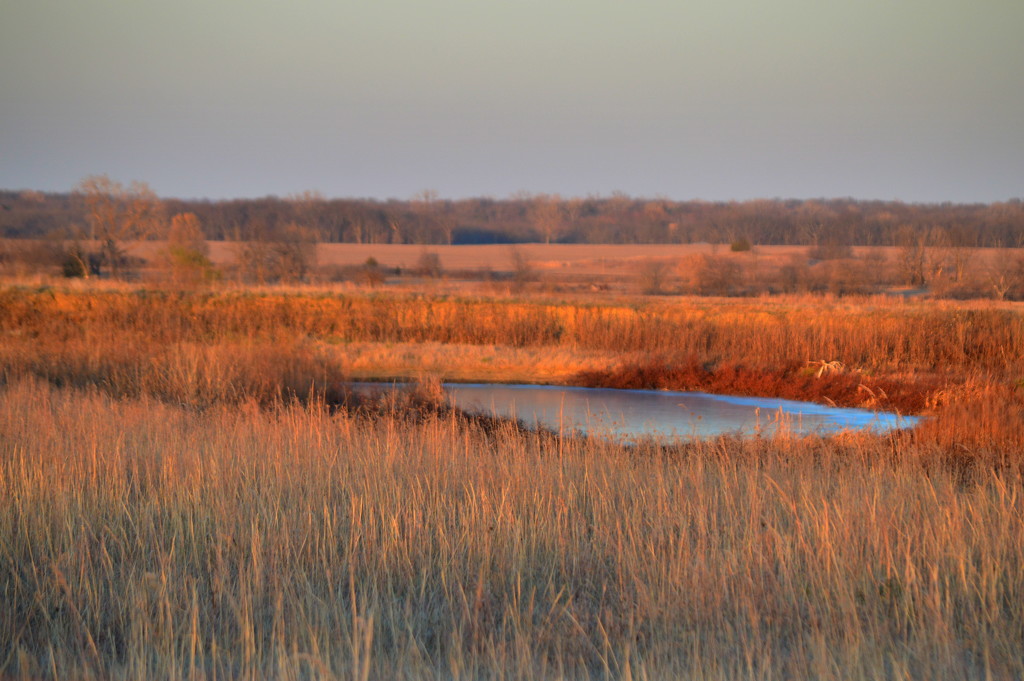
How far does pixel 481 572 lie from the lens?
4.49 m

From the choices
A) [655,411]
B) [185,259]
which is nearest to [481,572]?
[655,411]

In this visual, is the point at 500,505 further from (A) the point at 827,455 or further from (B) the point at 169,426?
(B) the point at 169,426

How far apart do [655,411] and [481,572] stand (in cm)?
1190

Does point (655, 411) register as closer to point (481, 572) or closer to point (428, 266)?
point (481, 572)

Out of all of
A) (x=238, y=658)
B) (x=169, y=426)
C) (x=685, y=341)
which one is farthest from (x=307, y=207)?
(x=238, y=658)

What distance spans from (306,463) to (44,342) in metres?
14.5

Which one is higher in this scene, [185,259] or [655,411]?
[185,259]

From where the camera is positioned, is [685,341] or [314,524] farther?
[685,341]

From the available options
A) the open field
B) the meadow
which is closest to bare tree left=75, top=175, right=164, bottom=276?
the open field

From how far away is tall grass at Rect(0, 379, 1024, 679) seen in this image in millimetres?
4043

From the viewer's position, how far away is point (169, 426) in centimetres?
932

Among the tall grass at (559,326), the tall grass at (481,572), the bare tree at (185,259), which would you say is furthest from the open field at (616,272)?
the tall grass at (481,572)

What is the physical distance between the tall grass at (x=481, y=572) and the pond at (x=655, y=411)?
4.54 metres

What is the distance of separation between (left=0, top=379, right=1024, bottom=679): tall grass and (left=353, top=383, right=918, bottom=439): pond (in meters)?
4.54
